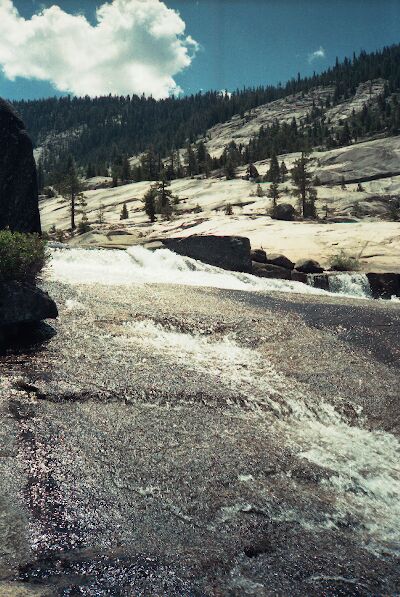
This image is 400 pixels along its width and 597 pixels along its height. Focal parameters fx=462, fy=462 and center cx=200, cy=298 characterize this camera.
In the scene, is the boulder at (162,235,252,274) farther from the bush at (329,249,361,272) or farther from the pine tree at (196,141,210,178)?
the pine tree at (196,141,210,178)

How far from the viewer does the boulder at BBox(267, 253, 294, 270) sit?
29434 mm

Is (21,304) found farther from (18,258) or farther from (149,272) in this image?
(149,272)

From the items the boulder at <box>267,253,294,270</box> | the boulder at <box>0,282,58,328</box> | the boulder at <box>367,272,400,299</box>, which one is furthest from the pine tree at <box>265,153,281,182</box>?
the boulder at <box>0,282,58,328</box>

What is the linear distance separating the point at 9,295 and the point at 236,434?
673 cm

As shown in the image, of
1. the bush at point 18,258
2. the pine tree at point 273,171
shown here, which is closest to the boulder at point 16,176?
the bush at point 18,258

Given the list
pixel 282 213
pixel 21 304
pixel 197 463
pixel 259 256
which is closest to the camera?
pixel 197 463

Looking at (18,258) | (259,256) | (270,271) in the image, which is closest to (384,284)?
(270,271)

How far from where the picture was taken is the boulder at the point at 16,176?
75.0ft

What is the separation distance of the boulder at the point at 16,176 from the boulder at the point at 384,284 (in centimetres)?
1965

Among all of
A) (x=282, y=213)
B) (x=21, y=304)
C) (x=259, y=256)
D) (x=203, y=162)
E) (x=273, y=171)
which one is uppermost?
(x=203, y=162)

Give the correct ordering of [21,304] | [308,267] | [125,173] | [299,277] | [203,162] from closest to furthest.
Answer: [21,304] → [299,277] → [308,267] → [125,173] → [203,162]

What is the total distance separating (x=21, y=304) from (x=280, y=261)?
20744 millimetres

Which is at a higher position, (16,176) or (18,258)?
(16,176)

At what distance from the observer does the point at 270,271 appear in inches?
1164
